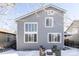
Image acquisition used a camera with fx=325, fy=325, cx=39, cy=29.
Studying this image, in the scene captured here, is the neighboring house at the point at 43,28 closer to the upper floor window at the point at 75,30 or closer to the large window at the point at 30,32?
the large window at the point at 30,32

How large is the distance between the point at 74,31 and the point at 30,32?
21.9 inches

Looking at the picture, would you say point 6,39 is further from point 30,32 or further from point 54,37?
point 54,37

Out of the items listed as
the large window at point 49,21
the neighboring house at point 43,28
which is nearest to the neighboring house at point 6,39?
the neighboring house at point 43,28

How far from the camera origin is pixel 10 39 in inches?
162

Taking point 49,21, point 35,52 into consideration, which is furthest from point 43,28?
point 35,52

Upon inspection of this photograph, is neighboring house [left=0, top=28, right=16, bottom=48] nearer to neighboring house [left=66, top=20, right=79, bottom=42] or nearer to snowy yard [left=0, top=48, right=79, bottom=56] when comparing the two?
snowy yard [left=0, top=48, right=79, bottom=56]

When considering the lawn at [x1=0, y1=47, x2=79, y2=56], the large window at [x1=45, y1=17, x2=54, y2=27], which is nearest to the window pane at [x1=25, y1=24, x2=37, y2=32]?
the large window at [x1=45, y1=17, x2=54, y2=27]

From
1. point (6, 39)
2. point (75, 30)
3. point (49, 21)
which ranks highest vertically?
point (49, 21)

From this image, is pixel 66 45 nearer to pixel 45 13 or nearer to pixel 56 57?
pixel 56 57

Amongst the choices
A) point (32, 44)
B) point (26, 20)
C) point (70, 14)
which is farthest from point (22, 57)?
point (70, 14)

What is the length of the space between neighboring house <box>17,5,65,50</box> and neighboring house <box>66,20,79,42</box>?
10 centimetres

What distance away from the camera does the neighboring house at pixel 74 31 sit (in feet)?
13.5

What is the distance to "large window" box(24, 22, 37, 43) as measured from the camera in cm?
410

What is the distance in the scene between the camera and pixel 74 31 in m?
4.11
